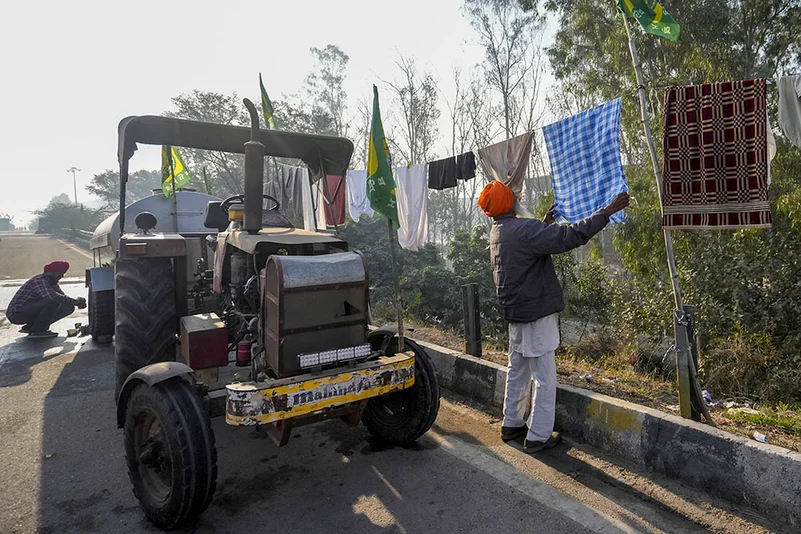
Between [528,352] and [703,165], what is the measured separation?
6.05 feet

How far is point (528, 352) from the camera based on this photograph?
3.45 meters

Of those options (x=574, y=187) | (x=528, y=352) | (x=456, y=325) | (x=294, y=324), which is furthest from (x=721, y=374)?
(x=456, y=325)

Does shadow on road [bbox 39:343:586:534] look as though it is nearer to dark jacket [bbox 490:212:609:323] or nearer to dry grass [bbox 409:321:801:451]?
dark jacket [bbox 490:212:609:323]

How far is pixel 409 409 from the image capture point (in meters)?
3.52

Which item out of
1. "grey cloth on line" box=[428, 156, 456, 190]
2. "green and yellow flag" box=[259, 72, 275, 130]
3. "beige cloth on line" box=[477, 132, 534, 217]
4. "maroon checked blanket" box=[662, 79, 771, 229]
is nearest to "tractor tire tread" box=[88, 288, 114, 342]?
"green and yellow flag" box=[259, 72, 275, 130]

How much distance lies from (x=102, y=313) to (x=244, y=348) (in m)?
4.75

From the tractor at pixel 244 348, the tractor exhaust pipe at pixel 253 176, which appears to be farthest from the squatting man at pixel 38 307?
the tractor exhaust pipe at pixel 253 176

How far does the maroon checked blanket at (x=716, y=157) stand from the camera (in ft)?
10.6

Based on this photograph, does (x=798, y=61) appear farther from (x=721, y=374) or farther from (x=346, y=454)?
(x=346, y=454)

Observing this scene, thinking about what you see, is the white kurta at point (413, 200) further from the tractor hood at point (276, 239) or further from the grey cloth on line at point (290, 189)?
the tractor hood at point (276, 239)

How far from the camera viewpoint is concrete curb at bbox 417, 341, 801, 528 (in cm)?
249

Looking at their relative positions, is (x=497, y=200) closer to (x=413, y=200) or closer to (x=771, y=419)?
(x=771, y=419)

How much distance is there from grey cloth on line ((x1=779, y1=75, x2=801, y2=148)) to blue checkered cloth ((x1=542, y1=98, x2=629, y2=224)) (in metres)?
1.37

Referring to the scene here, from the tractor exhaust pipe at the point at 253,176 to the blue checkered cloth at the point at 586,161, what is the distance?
326 centimetres
